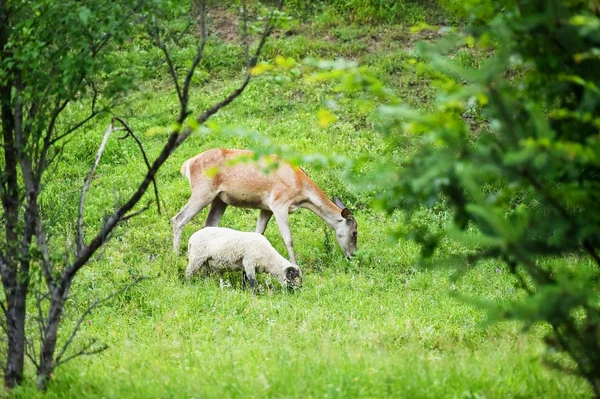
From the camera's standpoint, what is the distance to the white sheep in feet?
38.0

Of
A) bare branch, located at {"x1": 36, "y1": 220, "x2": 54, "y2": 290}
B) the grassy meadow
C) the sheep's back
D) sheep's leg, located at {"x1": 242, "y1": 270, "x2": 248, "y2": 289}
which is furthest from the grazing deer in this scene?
bare branch, located at {"x1": 36, "y1": 220, "x2": 54, "y2": 290}

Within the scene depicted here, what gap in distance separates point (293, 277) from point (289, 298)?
0.54 metres

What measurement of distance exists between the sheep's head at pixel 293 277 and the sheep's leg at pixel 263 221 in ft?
7.40

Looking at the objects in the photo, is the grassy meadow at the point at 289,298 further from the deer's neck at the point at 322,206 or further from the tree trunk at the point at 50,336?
the deer's neck at the point at 322,206

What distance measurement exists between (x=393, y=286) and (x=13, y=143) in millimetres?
5759

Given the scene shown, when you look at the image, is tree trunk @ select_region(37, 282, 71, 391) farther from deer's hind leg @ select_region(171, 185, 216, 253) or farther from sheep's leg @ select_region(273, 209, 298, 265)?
deer's hind leg @ select_region(171, 185, 216, 253)

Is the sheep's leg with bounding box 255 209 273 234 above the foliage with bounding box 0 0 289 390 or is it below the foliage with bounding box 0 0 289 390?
below

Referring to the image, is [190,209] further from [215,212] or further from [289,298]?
[289,298]

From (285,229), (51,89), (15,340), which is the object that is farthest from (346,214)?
(51,89)

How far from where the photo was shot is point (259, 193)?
44.6ft

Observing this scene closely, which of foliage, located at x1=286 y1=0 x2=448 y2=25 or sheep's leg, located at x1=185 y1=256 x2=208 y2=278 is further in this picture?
foliage, located at x1=286 y1=0 x2=448 y2=25

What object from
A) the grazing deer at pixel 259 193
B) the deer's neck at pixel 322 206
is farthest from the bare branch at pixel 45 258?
the deer's neck at pixel 322 206

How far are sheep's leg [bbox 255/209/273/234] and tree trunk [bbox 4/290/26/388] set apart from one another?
→ 6902mm

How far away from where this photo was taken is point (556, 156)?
12.6ft
